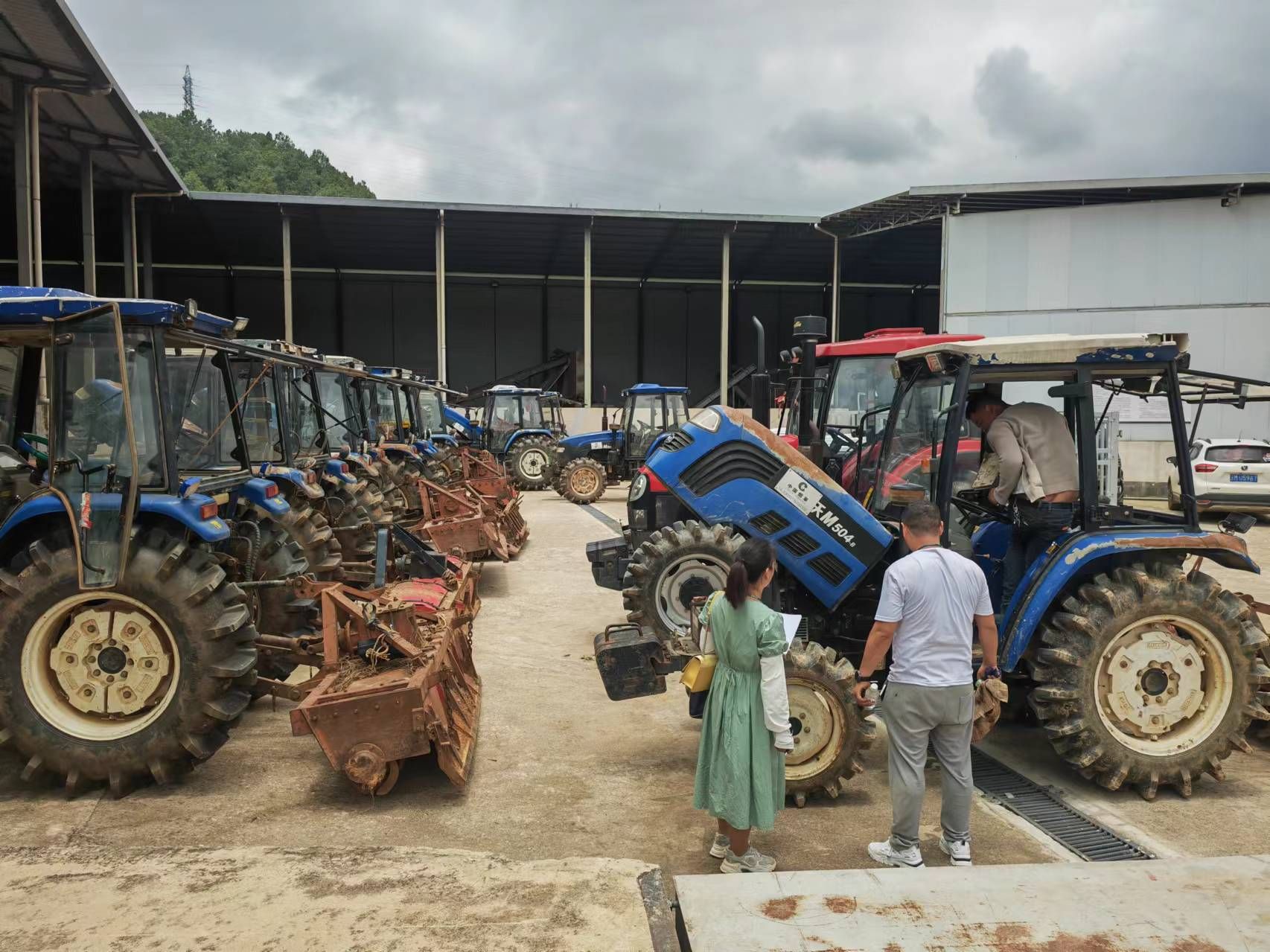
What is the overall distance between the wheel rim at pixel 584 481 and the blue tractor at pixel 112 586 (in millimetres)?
12897

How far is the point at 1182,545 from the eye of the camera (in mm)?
4406

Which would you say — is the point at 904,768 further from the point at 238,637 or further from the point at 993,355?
the point at 238,637

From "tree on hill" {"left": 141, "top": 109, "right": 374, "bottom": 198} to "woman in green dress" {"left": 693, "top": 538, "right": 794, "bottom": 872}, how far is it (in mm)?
43878

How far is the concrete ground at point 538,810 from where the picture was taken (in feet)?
12.3

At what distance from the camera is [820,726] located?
13.9 feet

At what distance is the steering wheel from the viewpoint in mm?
4711

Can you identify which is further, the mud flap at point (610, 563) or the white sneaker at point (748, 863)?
the mud flap at point (610, 563)

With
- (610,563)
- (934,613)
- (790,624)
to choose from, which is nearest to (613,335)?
(610,563)

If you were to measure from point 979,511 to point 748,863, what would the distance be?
2.32 meters

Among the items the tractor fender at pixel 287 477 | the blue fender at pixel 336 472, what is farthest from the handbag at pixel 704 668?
the blue fender at pixel 336 472

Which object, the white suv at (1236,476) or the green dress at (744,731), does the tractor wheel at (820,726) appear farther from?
the white suv at (1236,476)

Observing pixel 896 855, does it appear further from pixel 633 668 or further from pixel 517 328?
pixel 517 328

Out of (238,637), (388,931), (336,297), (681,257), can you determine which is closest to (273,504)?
(238,637)

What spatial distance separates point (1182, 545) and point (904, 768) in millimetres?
2021
